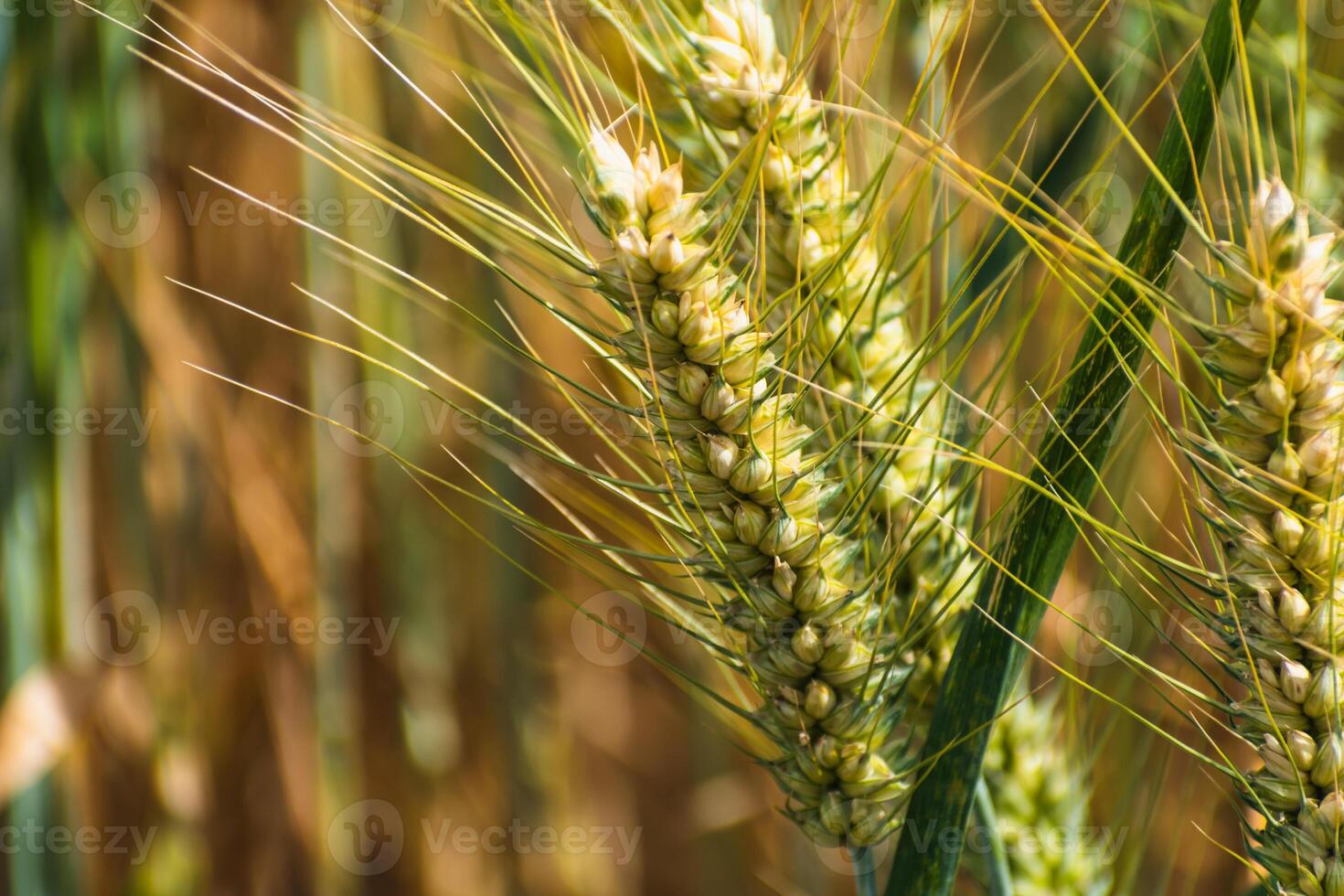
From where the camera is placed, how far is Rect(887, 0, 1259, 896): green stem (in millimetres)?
→ 397

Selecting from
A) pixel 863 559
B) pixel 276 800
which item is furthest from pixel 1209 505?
pixel 276 800

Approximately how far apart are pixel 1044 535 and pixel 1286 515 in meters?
0.09

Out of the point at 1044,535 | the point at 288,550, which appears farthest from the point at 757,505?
the point at 288,550

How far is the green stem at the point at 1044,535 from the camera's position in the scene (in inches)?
15.6

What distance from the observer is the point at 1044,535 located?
16.8 inches

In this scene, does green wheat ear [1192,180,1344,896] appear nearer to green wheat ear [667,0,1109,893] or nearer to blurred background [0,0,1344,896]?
green wheat ear [667,0,1109,893]

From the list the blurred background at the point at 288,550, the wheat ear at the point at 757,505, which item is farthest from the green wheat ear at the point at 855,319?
the blurred background at the point at 288,550

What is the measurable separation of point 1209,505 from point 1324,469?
5 centimetres

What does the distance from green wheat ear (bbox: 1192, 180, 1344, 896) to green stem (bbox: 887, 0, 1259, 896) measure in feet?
0.11

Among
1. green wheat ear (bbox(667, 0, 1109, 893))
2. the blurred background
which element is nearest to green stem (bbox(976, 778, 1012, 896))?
green wheat ear (bbox(667, 0, 1109, 893))

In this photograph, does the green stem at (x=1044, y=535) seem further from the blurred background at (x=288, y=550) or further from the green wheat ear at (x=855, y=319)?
the blurred background at (x=288, y=550)

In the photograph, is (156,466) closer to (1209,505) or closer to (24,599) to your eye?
(24,599)

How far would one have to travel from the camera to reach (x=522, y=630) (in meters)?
1.15

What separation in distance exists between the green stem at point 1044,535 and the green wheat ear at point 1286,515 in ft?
0.11
